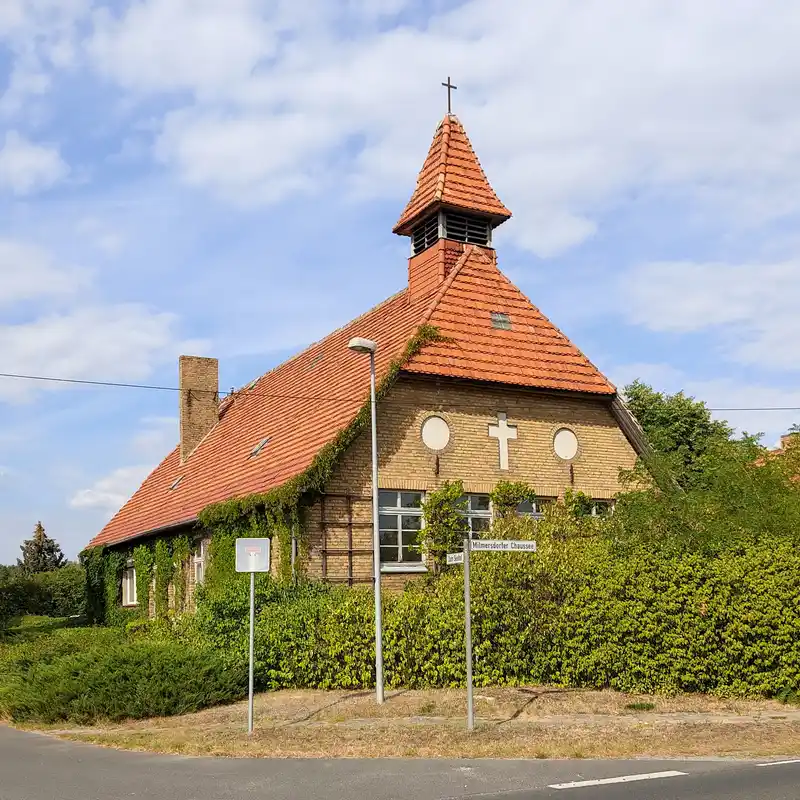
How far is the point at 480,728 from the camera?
1331 centimetres

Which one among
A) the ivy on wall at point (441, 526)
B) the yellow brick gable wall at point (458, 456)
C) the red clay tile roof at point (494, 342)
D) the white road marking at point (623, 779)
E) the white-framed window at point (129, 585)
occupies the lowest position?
the white road marking at point (623, 779)

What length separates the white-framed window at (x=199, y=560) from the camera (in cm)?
2423

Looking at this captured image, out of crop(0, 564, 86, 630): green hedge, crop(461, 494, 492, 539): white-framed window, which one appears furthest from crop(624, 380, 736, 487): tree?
crop(0, 564, 86, 630): green hedge

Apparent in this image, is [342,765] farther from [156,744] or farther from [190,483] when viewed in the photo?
[190,483]

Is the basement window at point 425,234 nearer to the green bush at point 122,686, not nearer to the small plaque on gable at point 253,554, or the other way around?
the green bush at point 122,686

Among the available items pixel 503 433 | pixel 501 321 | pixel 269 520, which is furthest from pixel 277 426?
pixel 501 321

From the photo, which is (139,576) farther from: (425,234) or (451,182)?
(451,182)

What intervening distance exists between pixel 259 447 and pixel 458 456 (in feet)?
17.7

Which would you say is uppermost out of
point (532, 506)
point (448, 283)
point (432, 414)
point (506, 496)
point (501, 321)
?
point (448, 283)

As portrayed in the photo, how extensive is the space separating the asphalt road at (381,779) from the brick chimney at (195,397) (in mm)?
20076

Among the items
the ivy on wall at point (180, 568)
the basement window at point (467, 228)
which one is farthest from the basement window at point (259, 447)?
the basement window at point (467, 228)

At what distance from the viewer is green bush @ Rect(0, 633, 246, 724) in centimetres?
1488

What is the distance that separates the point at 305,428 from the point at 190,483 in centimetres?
638

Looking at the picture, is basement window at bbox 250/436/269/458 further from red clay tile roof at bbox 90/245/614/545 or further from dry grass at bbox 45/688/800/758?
dry grass at bbox 45/688/800/758
